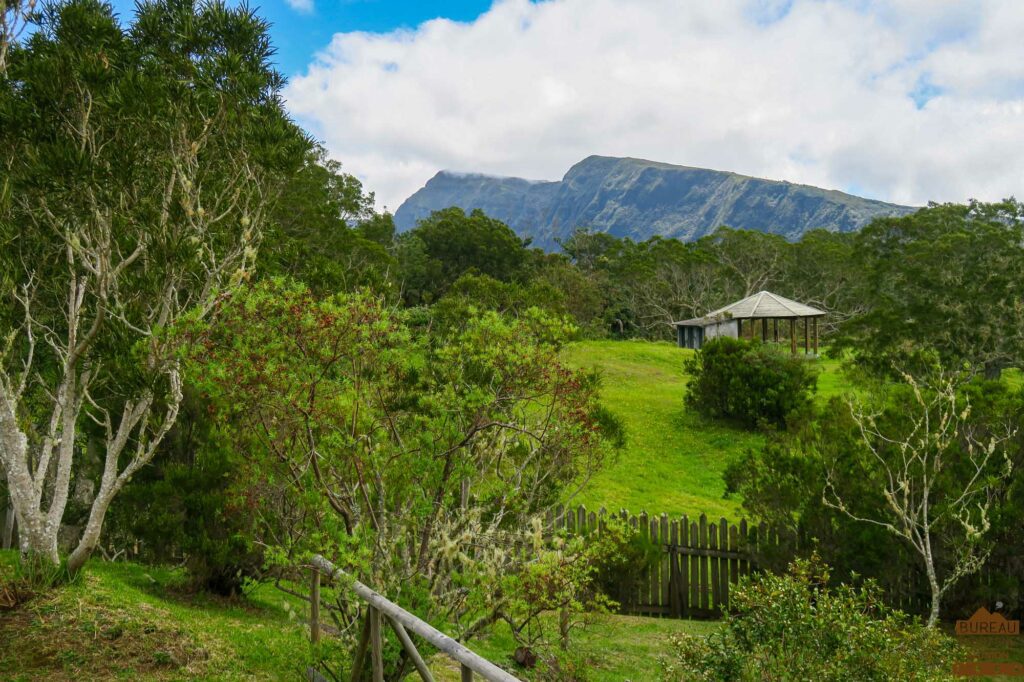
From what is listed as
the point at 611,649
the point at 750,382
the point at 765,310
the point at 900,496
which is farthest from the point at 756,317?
the point at 611,649

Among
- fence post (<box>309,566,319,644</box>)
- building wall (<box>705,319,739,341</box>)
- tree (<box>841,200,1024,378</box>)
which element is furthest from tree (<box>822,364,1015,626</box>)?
building wall (<box>705,319,739,341</box>)

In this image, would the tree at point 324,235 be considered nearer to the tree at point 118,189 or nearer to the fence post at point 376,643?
the tree at point 118,189

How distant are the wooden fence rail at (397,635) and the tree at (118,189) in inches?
116

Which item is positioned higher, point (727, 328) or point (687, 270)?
point (687, 270)

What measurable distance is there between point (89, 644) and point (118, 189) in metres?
4.39

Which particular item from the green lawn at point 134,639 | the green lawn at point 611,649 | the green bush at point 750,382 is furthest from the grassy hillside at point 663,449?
the green lawn at point 134,639

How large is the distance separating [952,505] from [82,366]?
30.8 ft

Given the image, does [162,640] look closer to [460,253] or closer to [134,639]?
[134,639]

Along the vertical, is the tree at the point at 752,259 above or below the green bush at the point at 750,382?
above

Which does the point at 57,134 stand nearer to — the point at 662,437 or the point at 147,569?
the point at 147,569

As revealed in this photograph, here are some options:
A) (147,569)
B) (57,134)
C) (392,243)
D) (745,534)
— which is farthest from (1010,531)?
(392,243)

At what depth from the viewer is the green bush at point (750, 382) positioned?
812 inches

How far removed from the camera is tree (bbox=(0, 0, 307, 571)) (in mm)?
6816

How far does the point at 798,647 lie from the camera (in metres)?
4.88
